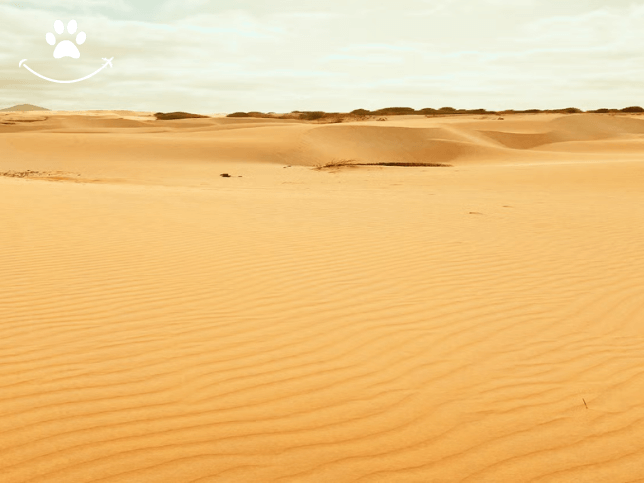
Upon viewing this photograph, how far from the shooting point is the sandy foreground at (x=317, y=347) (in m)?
2.91

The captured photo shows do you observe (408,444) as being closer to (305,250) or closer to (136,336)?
(136,336)

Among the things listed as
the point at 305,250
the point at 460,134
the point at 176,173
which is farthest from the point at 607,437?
the point at 460,134

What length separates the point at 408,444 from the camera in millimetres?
3021

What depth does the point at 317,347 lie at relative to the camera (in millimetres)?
4230

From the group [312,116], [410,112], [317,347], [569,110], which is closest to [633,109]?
[569,110]

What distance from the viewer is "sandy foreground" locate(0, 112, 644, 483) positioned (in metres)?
2.91

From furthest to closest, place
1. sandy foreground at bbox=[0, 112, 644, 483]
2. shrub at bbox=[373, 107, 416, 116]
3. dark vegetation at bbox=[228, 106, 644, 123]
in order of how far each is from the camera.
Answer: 1. shrub at bbox=[373, 107, 416, 116]
2. dark vegetation at bbox=[228, 106, 644, 123]
3. sandy foreground at bbox=[0, 112, 644, 483]

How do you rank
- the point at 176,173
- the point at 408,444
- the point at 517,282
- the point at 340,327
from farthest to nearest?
the point at 176,173 → the point at 517,282 → the point at 340,327 → the point at 408,444

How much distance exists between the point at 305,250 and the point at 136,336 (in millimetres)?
3321

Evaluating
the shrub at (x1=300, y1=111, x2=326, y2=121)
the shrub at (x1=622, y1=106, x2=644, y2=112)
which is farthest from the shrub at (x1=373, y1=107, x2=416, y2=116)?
the shrub at (x1=622, y1=106, x2=644, y2=112)

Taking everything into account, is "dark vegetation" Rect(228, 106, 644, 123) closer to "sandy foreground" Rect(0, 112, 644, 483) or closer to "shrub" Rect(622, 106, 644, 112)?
"shrub" Rect(622, 106, 644, 112)

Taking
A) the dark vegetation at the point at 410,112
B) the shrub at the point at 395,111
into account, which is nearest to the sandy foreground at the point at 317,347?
the dark vegetation at the point at 410,112

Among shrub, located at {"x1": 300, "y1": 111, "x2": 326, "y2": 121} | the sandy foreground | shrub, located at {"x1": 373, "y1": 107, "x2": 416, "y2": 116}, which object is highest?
shrub, located at {"x1": 373, "y1": 107, "x2": 416, "y2": 116}

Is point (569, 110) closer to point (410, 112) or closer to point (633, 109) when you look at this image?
point (633, 109)
